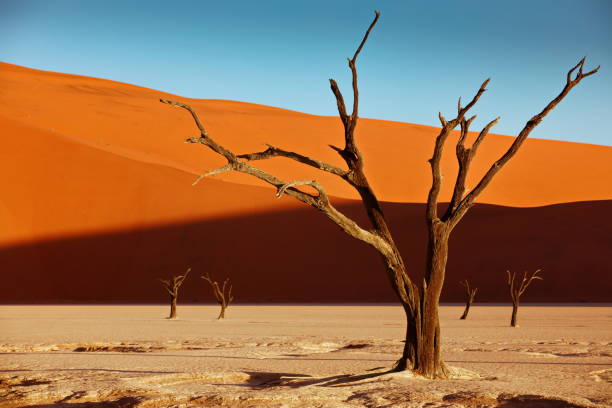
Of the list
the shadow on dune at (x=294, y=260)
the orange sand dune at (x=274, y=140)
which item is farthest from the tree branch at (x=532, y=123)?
the orange sand dune at (x=274, y=140)

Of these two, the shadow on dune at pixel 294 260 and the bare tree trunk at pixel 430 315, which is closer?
the bare tree trunk at pixel 430 315

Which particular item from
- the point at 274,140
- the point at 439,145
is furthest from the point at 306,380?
the point at 274,140

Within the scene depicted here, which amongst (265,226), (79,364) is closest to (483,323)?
(79,364)

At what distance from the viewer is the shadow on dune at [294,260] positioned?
1601 inches

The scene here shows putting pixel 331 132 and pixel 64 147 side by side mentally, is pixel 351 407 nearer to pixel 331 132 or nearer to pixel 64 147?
pixel 64 147

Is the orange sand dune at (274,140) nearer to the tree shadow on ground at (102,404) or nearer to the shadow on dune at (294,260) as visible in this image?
the shadow on dune at (294,260)

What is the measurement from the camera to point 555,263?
42312 millimetres

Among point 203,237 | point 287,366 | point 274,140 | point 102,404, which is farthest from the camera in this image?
point 274,140

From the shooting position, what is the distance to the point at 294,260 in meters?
43.7

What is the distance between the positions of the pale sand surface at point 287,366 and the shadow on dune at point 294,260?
2040 centimetres

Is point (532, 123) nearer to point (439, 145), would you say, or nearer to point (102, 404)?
point (439, 145)

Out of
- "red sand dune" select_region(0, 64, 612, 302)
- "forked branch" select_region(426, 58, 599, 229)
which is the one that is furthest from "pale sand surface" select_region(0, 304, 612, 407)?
"red sand dune" select_region(0, 64, 612, 302)

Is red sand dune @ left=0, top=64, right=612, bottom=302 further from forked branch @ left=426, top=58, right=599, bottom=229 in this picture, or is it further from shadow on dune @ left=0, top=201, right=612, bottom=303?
forked branch @ left=426, top=58, right=599, bottom=229

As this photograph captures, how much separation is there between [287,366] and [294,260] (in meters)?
32.2
